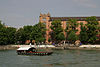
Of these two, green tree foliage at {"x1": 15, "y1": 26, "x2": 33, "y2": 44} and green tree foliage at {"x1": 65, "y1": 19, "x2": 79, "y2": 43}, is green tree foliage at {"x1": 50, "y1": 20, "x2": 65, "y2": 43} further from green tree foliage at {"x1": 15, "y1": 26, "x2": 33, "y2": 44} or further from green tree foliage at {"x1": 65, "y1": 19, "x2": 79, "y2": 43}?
green tree foliage at {"x1": 15, "y1": 26, "x2": 33, "y2": 44}

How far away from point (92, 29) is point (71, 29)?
1163cm

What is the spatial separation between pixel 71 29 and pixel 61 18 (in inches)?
607

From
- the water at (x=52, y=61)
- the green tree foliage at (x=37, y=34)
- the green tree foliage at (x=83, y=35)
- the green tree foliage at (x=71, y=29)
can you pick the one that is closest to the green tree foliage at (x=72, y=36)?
the green tree foliage at (x=71, y=29)

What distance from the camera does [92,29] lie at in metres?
120

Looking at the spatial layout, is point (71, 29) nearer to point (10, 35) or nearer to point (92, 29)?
point (92, 29)

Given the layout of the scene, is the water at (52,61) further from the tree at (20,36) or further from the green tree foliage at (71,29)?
the tree at (20,36)

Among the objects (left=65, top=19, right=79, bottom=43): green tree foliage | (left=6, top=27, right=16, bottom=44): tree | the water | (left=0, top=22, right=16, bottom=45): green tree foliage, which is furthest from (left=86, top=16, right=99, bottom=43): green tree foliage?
the water

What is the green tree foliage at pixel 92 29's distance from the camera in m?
119

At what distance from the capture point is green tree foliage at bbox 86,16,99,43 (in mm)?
118812

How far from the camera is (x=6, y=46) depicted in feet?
417

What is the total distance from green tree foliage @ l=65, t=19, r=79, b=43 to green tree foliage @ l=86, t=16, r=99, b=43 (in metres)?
6.87

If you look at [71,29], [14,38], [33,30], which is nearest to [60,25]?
[71,29]

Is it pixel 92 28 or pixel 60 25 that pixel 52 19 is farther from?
pixel 92 28

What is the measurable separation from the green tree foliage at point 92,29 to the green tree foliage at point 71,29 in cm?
687
